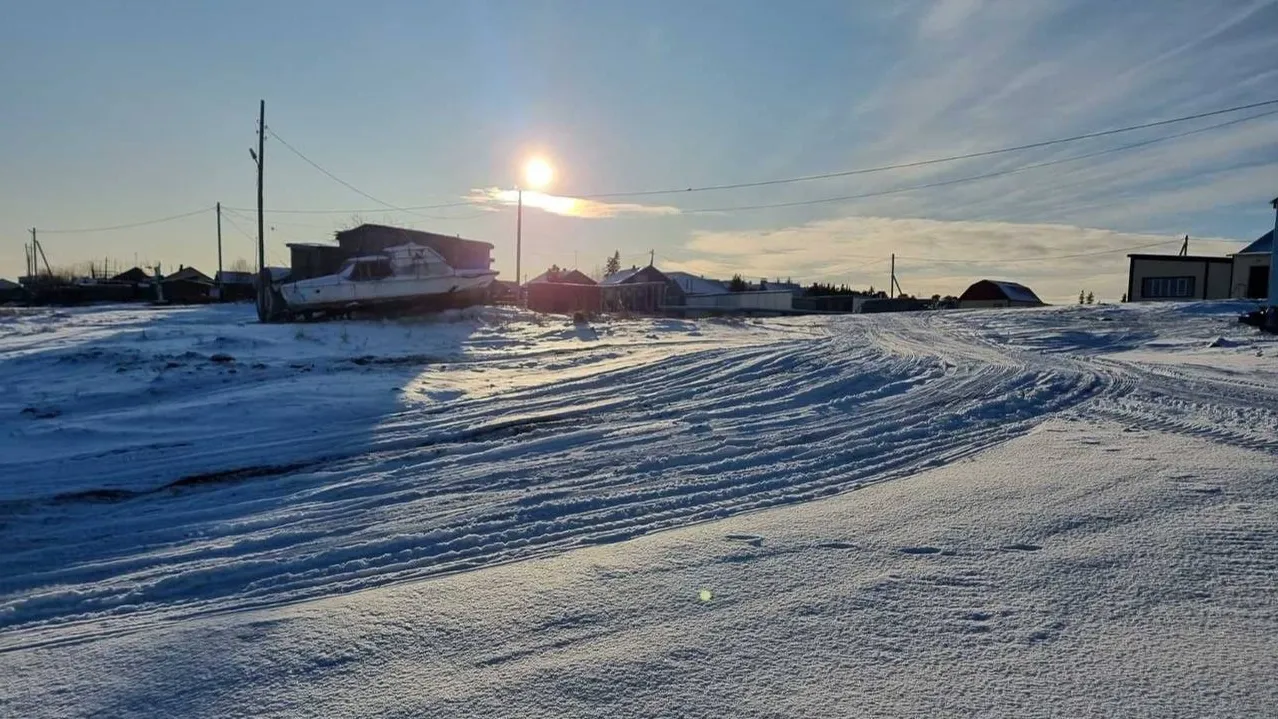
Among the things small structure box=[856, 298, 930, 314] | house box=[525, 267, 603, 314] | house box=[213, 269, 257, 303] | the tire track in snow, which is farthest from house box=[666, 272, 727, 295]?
the tire track in snow

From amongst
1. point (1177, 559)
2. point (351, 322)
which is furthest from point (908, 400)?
point (351, 322)

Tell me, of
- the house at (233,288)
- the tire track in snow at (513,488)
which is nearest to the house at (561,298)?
the tire track in snow at (513,488)

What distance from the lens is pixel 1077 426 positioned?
668 cm

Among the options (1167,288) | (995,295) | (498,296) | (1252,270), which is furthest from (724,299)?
(1252,270)

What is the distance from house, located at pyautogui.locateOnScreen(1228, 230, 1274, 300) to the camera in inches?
1146

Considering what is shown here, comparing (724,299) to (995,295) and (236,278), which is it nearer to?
(995,295)

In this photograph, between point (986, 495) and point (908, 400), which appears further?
point (908, 400)

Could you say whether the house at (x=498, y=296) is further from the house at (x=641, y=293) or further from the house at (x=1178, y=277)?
the house at (x=1178, y=277)

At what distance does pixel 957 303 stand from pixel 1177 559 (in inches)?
1842

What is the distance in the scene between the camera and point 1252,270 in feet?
99.4

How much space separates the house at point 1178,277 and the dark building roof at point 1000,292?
8252mm

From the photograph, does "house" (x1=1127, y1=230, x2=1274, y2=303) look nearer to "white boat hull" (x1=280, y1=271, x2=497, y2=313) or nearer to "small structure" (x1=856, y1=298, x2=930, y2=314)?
"small structure" (x1=856, y1=298, x2=930, y2=314)

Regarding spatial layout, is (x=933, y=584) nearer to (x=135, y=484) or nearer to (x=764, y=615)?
(x=764, y=615)

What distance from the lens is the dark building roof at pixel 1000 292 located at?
44.8 m
